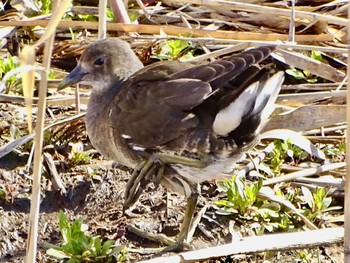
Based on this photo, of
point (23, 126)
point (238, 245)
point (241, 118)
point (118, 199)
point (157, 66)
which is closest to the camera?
point (238, 245)

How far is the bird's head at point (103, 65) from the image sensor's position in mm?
4012

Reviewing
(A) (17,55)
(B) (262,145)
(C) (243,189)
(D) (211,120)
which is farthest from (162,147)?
(A) (17,55)

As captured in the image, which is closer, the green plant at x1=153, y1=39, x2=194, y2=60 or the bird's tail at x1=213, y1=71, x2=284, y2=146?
the bird's tail at x1=213, y1=71, x2=284, y2=146

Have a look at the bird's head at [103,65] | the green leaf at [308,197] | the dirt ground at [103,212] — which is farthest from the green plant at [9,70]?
the green leaf at [308,197]

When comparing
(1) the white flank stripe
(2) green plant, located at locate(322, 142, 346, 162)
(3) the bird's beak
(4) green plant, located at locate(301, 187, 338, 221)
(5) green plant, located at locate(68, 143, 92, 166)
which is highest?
(1) the white flank stripe

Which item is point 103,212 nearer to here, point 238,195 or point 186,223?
point 186,223

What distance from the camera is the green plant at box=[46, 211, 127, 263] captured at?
355 centimetres

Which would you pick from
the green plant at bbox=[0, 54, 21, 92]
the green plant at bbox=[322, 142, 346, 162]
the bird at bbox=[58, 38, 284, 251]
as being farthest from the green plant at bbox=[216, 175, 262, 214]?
the green plant at bbox=[0, 54, 21, 92]

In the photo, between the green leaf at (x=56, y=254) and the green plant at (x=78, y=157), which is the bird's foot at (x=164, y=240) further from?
the green plant at (x=78, y=157)

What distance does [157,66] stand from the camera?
374 cm

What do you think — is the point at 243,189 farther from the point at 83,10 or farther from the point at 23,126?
the point at 83,10

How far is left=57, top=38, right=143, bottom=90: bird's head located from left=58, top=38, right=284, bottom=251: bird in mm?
124

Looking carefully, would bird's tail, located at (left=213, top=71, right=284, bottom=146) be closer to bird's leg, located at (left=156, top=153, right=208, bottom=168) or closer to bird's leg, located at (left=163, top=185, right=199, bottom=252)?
bird's leg, located at (left=156, top=153, right=208, bottom=168)

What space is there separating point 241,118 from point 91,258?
83cm
